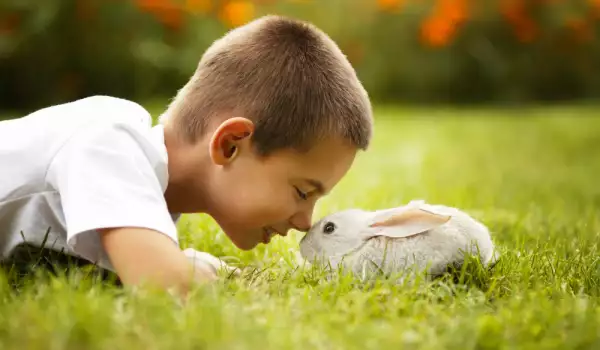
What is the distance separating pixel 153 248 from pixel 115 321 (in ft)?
1.06

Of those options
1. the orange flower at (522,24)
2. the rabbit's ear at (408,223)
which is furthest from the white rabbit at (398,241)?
the orange flower at (522,24)

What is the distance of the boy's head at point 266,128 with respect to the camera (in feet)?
7.11

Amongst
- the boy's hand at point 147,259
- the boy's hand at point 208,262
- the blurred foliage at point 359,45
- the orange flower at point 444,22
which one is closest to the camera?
the boy's hand at point 147,259

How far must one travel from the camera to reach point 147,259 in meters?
1.84

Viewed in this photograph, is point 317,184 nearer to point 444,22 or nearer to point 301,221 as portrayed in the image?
point 301,221

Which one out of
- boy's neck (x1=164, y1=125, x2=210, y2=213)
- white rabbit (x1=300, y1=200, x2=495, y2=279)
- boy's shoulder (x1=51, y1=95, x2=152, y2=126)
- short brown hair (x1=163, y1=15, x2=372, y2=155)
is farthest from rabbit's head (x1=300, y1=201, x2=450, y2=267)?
boy's shoulder (x1=51, y1=95, x2=152, y2=126)

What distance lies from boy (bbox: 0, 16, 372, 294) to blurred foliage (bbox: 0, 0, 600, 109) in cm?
675

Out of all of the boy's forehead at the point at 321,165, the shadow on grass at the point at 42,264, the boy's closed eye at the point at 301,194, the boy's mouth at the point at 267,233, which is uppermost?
the boy's forehead at the point at 321,165

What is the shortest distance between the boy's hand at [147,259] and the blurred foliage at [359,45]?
7.18 metres

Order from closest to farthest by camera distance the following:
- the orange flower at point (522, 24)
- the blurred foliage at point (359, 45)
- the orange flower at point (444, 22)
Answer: the blurred foliage at point (359, 45)
the orange flower at point (444, 22)
the orange flower at point (522, 24)

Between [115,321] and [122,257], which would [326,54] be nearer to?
[122,257]

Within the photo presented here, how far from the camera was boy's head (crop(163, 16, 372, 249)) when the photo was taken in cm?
217

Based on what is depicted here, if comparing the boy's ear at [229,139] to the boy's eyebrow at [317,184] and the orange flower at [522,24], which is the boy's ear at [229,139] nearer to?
the boy's eyebrow at [317,184]

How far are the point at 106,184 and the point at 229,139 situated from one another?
0.41 meters
